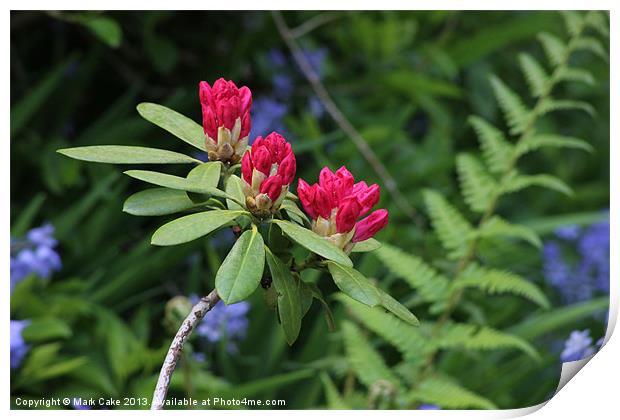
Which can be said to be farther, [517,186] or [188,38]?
[188,38]

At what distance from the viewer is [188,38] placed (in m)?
1.28

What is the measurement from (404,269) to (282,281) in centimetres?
53

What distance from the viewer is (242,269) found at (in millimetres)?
344

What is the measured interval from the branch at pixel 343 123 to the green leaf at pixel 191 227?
653 millimetres

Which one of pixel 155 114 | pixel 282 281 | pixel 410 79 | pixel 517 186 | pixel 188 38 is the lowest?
pixel 282 281

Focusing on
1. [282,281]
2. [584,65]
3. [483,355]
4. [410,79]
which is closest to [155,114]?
[282,281]

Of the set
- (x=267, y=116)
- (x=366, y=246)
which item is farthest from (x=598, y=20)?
(x=366, y=246)

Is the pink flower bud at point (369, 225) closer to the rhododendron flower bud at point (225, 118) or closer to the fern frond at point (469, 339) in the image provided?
the rhododendron flower bud at point (225, 118)

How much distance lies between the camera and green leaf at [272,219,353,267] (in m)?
0.34

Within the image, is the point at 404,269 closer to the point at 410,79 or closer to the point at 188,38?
the point at 410,79

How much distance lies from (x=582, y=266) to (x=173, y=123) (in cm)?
97

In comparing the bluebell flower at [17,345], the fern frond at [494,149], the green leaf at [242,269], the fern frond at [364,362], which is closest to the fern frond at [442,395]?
the fern frond at [364,362]

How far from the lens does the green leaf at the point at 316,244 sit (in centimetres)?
34
